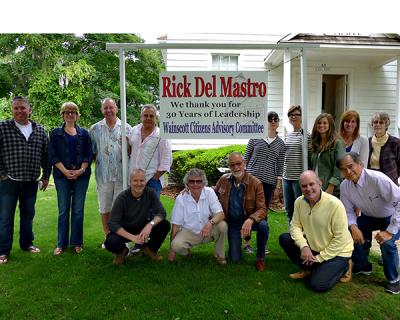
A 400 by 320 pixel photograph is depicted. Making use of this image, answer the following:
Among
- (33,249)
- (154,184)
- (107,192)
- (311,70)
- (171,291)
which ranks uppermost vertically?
(311,70)

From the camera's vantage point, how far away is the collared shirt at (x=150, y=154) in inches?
171

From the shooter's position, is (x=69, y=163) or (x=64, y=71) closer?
(x=69, y=163)

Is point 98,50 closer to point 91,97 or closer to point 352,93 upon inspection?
point 91,97

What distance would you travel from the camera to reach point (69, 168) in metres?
4.44

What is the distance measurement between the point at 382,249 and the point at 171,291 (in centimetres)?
217

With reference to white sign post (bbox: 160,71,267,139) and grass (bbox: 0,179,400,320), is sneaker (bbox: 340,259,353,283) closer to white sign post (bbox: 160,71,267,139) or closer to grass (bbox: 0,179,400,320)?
grass (bbox: 0,179,400,320)

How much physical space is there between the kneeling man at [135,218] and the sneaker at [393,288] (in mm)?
2401

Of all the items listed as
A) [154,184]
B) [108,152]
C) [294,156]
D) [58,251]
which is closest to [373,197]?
[294,156]

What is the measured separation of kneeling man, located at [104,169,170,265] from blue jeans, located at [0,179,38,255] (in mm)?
1216

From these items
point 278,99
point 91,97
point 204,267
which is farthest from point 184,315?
point 91,97

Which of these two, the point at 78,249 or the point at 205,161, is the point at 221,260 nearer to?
the point at 78,249

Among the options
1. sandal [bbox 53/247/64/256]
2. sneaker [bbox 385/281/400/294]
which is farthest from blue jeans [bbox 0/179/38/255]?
sneaker [bbox 385/281/400/294]

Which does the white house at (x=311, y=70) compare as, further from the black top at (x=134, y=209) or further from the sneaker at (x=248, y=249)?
the black top at (x=134, y=209)

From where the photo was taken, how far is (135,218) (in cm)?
414
